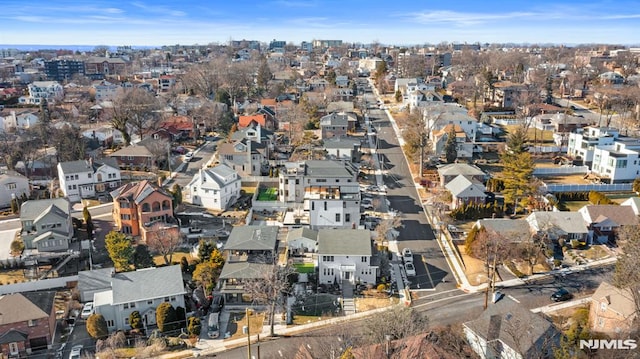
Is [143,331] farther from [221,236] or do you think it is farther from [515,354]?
[515,354]

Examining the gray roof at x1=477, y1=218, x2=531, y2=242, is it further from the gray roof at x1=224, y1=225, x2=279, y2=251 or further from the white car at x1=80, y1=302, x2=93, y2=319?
the white car at x1=80, y1=302, x2=93, y2=319

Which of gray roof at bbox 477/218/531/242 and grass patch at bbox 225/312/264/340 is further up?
gray roof at bbox 477/218/531/242

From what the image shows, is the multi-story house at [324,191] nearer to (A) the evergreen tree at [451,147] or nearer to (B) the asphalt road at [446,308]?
(B) the asphalt road at [446,308]

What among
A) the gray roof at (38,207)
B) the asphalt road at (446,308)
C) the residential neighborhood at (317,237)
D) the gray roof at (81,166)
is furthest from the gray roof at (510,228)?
the gray roof at (81,166)

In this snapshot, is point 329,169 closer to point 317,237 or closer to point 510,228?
point 317,237

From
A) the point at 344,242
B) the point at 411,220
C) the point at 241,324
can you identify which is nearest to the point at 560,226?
the point at 411,220

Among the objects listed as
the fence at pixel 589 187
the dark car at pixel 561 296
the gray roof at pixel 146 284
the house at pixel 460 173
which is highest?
the house at pixel 460 173

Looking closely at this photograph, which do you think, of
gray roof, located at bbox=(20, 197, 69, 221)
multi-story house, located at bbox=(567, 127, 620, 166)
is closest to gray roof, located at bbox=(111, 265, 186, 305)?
gray roof, located at bbox=(20, 197, 69, 221)
